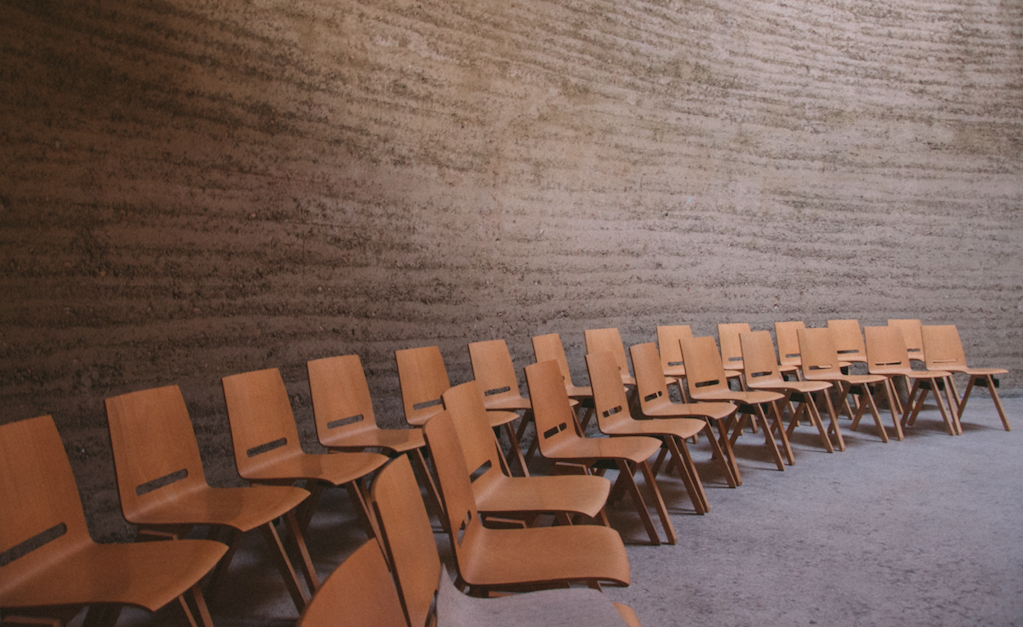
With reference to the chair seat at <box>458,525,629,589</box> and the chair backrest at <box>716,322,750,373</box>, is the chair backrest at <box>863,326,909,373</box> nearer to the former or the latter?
the chair backrest at <box>716,322,750,373</box>

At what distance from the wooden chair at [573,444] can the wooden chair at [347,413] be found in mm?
687

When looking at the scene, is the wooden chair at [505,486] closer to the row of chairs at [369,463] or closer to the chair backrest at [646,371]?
the row of chairs at [369,463]

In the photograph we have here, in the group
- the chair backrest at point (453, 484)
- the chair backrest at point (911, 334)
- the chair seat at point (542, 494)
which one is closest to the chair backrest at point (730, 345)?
the chair backrest at point (911, 334)

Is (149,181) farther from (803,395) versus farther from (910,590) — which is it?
(803,395)

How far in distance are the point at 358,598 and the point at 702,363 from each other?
4164 millimetres

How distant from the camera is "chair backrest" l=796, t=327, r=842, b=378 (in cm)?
586

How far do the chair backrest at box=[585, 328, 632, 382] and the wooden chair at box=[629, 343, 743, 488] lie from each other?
0.86m

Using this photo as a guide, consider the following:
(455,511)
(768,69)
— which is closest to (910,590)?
(455,511)

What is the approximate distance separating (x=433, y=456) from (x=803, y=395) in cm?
413

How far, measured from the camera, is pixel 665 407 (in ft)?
14.3

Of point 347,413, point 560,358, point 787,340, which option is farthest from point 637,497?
point 787,340

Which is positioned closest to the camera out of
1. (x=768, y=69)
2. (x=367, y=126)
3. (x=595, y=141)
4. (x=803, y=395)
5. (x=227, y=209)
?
(x=227, y=209)

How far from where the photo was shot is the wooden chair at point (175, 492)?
7.86 ft

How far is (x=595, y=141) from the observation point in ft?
20.1
